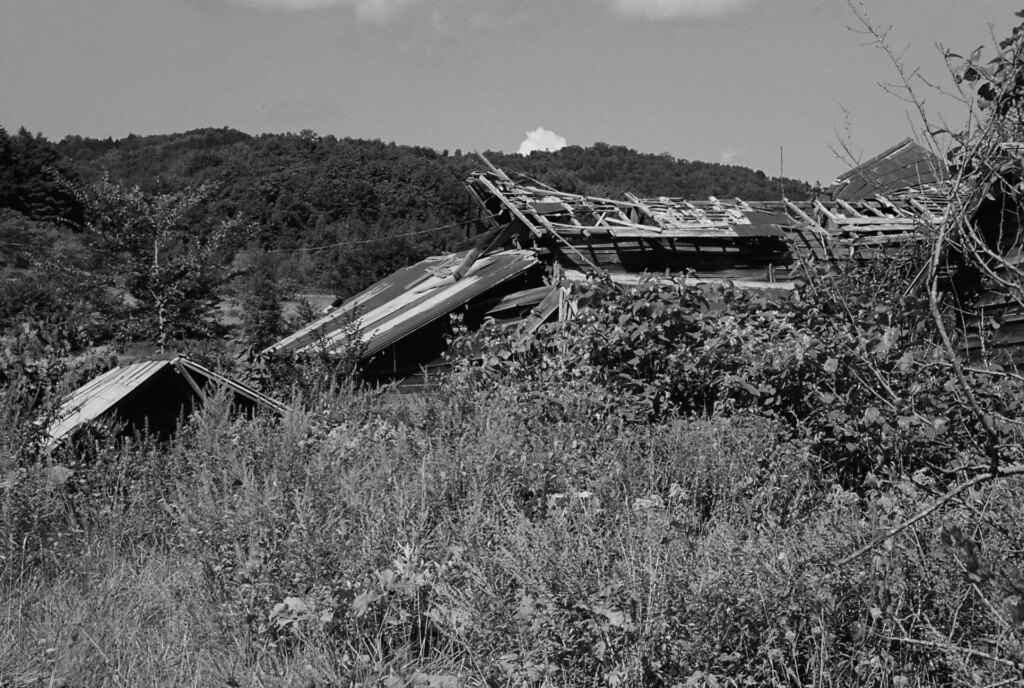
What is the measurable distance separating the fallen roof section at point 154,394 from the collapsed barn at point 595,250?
4284 millimetres

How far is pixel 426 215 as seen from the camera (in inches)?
1906

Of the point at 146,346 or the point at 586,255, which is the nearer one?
the point at 146,346

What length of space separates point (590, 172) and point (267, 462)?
43214 millimetres

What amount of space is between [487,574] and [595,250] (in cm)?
980

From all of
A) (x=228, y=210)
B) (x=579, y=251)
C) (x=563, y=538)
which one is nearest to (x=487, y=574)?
(x=563, y=538)

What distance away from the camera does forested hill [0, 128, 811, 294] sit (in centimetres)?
3684

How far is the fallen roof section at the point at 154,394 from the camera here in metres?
6.10

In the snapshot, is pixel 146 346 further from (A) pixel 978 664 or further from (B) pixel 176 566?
(A) pixel 978 664

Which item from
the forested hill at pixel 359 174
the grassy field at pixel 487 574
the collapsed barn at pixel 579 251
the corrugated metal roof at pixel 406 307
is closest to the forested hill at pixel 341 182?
the forested hill at pixel 359 174

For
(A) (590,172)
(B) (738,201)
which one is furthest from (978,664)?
(A) (590,172)

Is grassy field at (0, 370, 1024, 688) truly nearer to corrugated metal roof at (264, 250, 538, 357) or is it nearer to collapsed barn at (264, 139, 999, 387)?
corrugated metal roof at (264, 250, 538, 357)

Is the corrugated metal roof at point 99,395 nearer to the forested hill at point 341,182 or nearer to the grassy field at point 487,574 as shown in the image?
the grassy field at point 487,574

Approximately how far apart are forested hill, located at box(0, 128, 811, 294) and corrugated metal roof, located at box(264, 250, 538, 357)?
18.4 metres

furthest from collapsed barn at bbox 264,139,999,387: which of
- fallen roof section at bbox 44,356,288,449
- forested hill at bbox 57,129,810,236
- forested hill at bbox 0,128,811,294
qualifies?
forested hill at bbox 57,129,810,236
